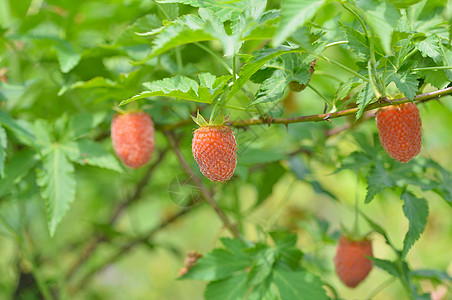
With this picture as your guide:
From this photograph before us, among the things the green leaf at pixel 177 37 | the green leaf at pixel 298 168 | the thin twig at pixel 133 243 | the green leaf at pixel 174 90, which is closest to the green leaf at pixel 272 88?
the green leaf at pixel 174 90

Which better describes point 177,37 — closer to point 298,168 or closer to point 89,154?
point 89,154

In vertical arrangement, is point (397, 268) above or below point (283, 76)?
below

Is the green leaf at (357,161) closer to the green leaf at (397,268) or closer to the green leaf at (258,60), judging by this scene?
the green leaf at (397,268)

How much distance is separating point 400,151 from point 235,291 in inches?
21.0

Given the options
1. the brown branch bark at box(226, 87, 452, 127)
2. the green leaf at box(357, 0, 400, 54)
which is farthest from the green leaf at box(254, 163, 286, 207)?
the green leaf at box(357, 0, 400, 54)

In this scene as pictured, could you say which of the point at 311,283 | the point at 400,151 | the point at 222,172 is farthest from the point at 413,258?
the point at 222,172

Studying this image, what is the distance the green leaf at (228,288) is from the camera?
1.15m

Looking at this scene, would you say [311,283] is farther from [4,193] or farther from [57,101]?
[57,101]

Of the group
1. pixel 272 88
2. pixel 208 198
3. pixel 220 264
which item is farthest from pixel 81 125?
pixel 272 88

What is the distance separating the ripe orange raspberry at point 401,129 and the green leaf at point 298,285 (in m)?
0.39

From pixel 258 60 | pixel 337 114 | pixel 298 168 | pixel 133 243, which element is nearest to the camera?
pixel 258 60

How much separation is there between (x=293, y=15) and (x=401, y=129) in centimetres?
41

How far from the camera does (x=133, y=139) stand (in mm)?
1220

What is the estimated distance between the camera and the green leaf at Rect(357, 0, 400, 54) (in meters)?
0.65
